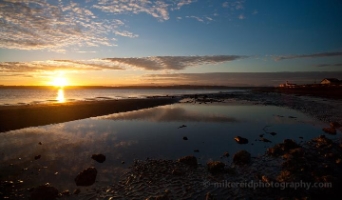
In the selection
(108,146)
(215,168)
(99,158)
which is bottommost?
(108,146)

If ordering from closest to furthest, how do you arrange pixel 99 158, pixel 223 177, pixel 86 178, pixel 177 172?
pixel 86 178 → pixel 223 177 → pixel 177 172 → pixel 99 158

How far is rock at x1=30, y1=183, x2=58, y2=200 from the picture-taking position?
29.6 ft

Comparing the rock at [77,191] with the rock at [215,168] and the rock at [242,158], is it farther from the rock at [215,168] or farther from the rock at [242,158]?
the rock at [242,158]

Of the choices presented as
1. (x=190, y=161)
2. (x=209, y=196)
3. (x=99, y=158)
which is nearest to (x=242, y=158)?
(x=190, y=161)

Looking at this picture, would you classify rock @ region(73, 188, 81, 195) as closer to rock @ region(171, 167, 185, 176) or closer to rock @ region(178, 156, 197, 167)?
rock @ region(171, 167, 185, 176)

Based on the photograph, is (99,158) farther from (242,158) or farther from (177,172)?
(242,158)

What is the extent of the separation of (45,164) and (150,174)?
22.8ft

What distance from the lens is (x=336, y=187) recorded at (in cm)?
915

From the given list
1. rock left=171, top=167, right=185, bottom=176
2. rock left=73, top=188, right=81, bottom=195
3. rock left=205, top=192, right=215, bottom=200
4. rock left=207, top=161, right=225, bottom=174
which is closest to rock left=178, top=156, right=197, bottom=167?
rock left=207, top=161, right=225, bottom=174

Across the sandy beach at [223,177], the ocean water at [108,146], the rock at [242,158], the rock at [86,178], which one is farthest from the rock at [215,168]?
the rock at [86,178]

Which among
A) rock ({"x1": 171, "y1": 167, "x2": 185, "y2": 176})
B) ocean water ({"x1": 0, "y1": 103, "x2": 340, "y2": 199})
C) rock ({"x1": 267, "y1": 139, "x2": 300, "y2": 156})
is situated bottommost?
ocean water ({"x1": 0, "y1": 103, "x2": 340, "y2": 199})

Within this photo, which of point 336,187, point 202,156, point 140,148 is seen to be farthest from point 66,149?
point 336,187

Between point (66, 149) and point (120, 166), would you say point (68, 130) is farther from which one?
point (120, 166)

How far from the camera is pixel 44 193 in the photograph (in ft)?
29.9
